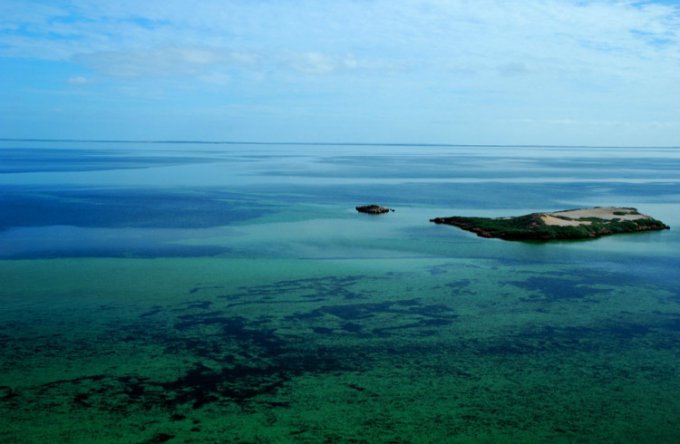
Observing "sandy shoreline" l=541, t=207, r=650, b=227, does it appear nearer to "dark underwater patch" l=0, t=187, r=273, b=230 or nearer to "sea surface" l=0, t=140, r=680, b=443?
"sea surface" l=0, t=140, r=680, b=443

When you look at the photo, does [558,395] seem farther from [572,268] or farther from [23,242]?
Answer: [23,242]

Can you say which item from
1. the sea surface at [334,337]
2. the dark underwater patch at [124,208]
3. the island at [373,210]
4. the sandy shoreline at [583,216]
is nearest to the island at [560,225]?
the sandy shoreline at [583,216]

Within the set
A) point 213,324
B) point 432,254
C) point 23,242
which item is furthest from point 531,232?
point 23,242

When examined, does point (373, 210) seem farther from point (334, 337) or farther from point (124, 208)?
point (334, 337)

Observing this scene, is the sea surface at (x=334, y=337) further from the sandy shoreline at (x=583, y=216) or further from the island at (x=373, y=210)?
the island at (x=373, y=210)

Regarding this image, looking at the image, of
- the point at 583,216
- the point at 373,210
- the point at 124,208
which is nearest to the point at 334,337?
the point at 583,216
